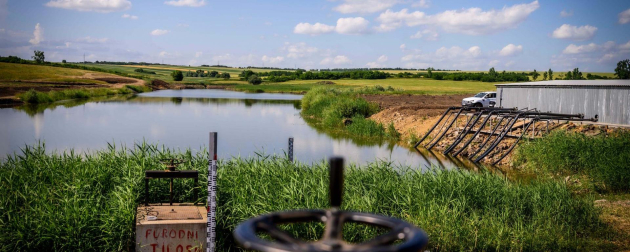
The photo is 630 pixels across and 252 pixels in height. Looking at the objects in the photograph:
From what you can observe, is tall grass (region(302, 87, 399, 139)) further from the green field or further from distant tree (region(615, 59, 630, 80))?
distant tree (region(615, 59, 630, 80))

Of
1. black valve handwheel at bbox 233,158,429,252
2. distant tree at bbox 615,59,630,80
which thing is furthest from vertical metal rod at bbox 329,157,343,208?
distant tree at bbox 615,59,630,80

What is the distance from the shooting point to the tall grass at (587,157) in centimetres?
1438

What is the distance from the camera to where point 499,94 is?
1202 inches

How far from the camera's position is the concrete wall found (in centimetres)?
2234

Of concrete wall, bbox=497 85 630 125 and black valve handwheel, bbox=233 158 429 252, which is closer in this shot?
black valve handwheel, bbox=233 158 429 252

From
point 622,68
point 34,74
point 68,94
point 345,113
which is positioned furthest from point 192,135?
point 622,68

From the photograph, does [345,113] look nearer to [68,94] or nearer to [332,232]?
[332,232]

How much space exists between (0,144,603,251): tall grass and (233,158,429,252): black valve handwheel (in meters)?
5.56

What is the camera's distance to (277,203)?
9.04 m

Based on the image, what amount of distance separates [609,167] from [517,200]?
5.75 meters

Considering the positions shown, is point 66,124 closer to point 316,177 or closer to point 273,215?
point 316,177

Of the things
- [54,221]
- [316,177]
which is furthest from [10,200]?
[316,177]

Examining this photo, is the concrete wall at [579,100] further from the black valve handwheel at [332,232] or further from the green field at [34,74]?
the green field at [34,74]

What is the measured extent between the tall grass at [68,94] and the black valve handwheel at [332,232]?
179ft
